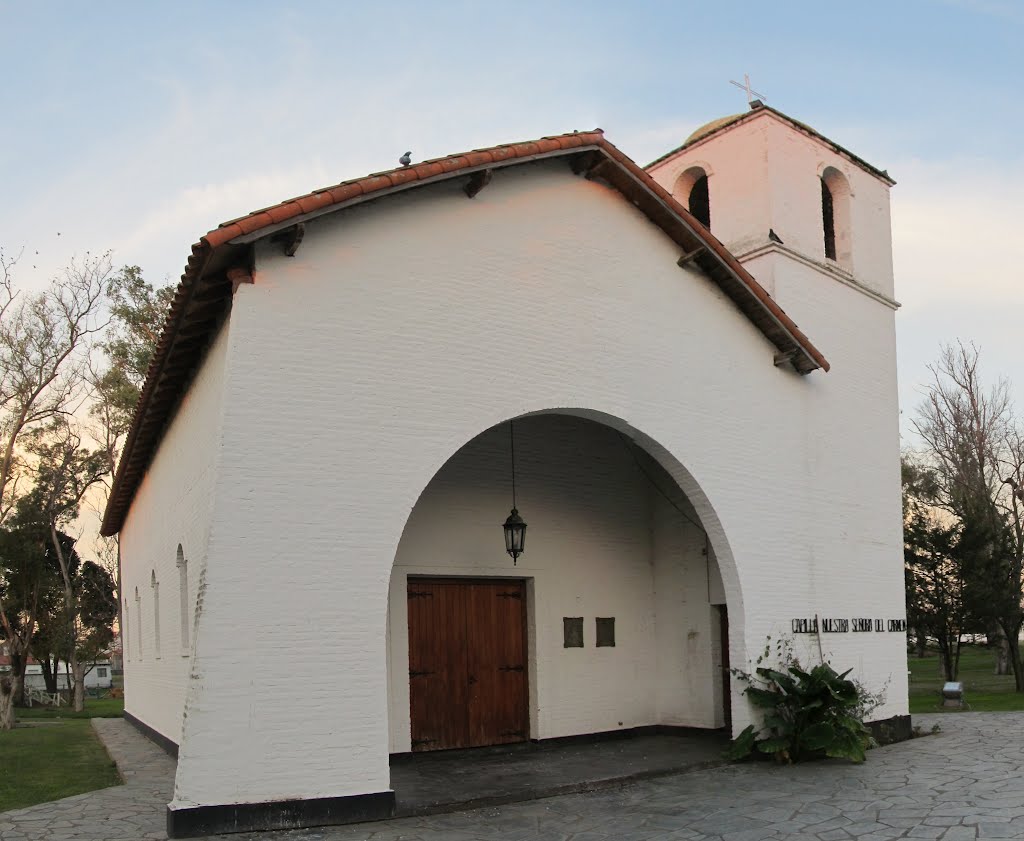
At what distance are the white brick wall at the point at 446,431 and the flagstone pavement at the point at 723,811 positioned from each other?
97cm

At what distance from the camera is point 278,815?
8.54 meters

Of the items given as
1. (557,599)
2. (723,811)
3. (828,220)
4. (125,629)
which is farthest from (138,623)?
(828,220)

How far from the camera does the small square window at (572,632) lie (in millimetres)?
13953

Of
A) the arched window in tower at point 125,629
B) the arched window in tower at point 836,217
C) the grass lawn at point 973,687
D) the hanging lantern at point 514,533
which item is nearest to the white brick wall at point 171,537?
the arched window in tower at point 125,629

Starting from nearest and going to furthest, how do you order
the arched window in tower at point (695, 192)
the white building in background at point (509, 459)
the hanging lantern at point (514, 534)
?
the white building in background at point (509, 459) → the hanging lantern at point (514, 534) → the arched window in tower at point (695, 192)

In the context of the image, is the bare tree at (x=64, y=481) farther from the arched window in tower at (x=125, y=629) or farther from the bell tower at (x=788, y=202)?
the bell tower at (x=788, y=202)

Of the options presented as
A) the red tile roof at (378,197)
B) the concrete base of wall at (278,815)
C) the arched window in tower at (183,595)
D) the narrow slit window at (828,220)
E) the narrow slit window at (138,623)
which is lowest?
the concrete base of wall at (278,815)

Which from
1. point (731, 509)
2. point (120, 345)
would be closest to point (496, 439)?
point (731, 509)

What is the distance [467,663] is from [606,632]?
2272 millimetres

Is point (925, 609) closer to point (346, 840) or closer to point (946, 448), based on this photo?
point (946, 448)

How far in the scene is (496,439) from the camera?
44.9 feet

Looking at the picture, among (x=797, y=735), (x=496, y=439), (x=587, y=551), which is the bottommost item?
(x=797, y=735)

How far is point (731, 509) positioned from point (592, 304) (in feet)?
10.5

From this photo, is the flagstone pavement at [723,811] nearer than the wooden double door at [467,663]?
Yes
